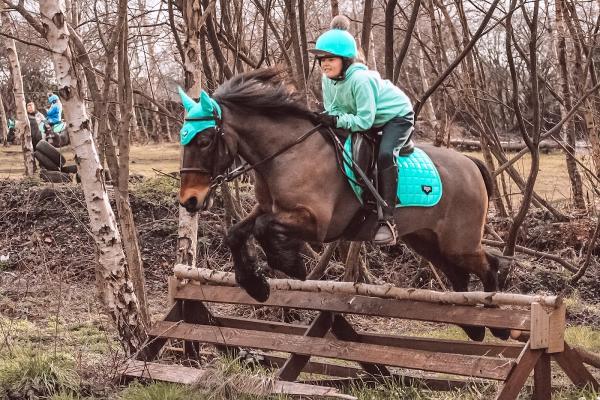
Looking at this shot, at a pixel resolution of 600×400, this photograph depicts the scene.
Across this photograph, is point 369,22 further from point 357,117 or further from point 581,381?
point 581,381

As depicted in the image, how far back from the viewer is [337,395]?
495 cm

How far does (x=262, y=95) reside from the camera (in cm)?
532

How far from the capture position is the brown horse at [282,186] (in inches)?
197

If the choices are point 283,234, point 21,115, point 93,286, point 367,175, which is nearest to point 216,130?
point 283,234

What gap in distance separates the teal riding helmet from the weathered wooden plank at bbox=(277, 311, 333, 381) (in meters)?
1.88

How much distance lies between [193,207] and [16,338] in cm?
354

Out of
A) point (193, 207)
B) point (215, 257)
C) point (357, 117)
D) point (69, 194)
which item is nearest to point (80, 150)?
point (193, 207)

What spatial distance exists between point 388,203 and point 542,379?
146 centimetres

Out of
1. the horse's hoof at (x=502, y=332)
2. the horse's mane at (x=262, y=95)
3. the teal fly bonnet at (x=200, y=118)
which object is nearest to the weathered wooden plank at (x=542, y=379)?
the horse's hoof at (x=502, y=332)

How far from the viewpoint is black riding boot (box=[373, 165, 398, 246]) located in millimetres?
5281

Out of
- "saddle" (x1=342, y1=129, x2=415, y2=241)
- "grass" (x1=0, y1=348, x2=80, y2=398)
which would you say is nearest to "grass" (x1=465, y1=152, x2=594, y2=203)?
"saddle" (x1=342, y1=129, x2=415, y2=241)

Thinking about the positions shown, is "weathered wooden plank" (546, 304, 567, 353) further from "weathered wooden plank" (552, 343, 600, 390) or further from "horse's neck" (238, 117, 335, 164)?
"horse's neck" (238, 117, 335, 164)

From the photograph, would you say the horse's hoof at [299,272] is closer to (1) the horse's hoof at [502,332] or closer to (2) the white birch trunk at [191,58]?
(1) the horse's hoof at [502,332]

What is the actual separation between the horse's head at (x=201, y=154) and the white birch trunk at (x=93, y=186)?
1.44 metres
